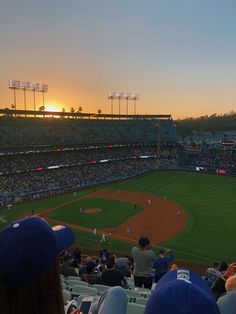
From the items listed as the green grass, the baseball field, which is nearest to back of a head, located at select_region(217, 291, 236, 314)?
the baseball field

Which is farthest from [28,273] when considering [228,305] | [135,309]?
[135,309]

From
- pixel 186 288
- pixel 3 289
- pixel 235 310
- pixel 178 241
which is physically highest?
pixel 186 288

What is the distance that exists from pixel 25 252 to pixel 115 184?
183ft

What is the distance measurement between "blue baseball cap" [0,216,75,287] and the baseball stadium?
79.7 ft

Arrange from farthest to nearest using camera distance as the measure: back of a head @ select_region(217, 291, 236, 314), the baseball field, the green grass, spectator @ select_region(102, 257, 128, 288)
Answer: the green grass → the baseball field → spectator @ select_region(102, 257, 128, 288) → back of a head @ select_region(217, 291, 236, 314)

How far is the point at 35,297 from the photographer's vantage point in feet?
6.34

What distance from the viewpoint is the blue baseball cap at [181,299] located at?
154 cm

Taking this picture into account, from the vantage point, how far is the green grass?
3462 centimetres

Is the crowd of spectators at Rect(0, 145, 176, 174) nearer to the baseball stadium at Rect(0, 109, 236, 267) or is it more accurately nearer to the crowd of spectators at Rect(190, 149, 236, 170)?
the baseball stadium at Rect(0, 109, 236, 267)

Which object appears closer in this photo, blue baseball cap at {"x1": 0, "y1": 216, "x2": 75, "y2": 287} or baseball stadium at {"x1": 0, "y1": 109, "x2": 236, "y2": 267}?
blue baseball cap at {"x1": 0, "y1": 216, "x2": 75, "y2": 287}

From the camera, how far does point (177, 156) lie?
3253 inches

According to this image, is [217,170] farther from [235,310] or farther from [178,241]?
[235,310]

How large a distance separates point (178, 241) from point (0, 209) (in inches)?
922

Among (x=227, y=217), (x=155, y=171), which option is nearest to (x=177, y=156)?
(x=155, y=171)
